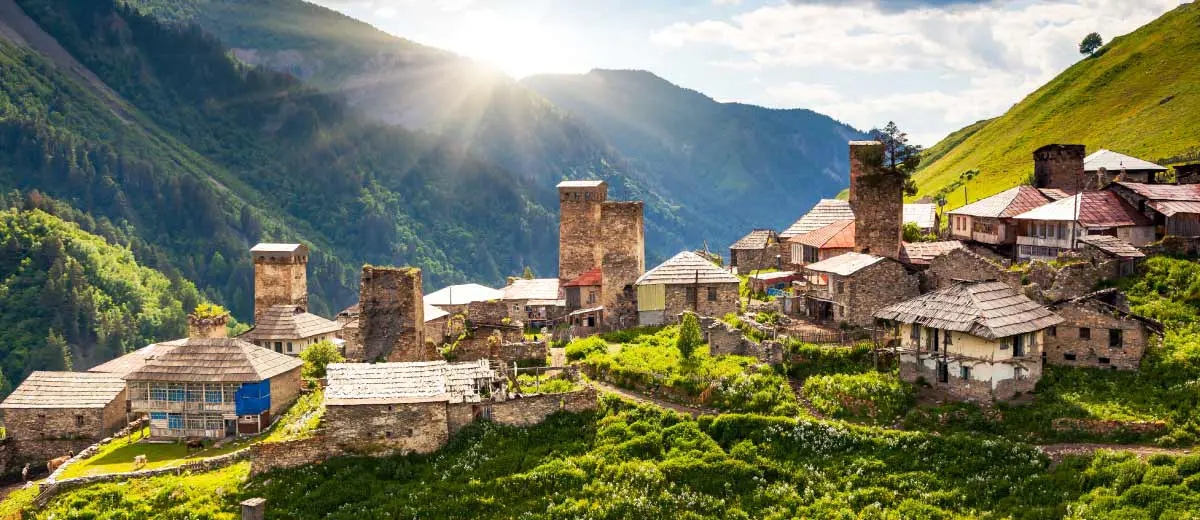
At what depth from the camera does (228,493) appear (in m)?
30.5

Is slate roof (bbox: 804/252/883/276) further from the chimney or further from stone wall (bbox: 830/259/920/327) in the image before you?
the chimney

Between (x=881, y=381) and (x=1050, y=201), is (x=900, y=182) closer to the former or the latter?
(x=1050, y=201)

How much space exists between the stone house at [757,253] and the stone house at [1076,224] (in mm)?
15732

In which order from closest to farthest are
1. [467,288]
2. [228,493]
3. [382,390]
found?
[228,493] → [382,390] → [467,288]

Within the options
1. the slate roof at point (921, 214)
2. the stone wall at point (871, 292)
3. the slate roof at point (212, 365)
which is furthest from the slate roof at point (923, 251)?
the slate roof at point (212, 365)

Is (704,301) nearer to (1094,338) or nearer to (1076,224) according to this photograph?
(1094,338)

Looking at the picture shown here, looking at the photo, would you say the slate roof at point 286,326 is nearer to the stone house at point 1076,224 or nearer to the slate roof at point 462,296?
the slate roof at point 462,296

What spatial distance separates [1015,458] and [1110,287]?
14.4m

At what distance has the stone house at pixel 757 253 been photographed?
58.3 metres

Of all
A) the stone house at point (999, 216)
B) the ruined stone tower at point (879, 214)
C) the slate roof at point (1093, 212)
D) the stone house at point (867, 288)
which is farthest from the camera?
the stone house at point (999, 216)

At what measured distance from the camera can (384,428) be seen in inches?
1251

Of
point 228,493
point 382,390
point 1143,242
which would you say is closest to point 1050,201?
point 1143,242

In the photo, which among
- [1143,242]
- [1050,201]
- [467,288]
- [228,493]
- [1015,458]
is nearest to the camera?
[1015,458]

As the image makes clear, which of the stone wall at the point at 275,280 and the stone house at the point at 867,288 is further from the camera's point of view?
the stone wall at the point at 275,280
